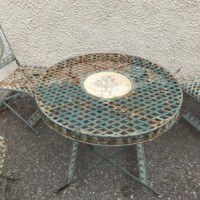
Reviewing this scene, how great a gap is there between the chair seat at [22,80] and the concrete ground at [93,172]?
0.65m

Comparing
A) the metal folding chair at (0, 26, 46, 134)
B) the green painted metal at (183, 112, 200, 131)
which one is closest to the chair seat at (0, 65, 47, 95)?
the metal folding chair at (0, 26, 46, 134)

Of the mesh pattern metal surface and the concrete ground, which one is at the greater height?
the mesh pattern metal surface

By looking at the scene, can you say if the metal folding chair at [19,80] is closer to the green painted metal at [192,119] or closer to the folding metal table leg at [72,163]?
the folding metal table leg at [72,163]

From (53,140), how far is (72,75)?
3.44ft

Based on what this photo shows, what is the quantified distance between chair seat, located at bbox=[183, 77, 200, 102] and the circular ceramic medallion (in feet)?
2.59

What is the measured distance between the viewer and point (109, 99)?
84.3 inches

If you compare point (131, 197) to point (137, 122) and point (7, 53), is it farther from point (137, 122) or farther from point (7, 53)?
point (7, 53)

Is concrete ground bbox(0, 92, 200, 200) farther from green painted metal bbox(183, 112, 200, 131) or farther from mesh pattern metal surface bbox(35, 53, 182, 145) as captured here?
mesh pattern metal surface bbox(35, 53, 182, 145)

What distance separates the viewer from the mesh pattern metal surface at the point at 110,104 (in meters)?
1.82

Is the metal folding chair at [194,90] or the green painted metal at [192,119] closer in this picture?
the metal folding chair at [194,90]

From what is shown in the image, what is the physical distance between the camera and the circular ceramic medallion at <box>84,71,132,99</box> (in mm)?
2213

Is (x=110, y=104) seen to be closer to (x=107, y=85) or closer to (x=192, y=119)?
(x=107, y=85)

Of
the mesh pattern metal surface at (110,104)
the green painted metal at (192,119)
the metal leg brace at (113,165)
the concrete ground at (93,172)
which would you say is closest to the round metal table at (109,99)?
the mesh pattern metal surface at (110,104)

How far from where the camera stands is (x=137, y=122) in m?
1.89
